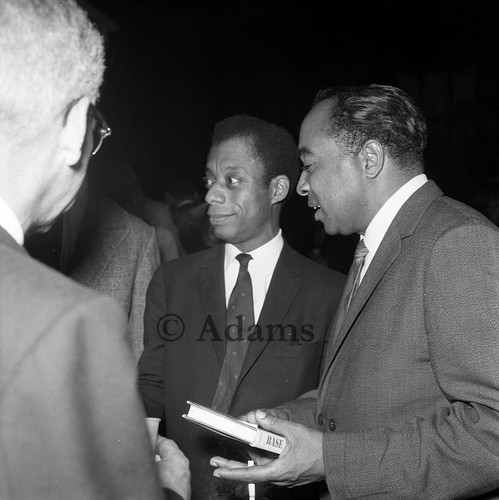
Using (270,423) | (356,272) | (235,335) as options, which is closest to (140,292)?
(235,335)

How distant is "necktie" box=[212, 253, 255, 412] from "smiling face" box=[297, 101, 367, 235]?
52cm

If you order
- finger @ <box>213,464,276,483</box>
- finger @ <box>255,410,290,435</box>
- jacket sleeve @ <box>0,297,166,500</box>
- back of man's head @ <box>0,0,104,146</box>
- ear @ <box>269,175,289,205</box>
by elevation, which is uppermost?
ear @ <box>269,175,289,205</box>

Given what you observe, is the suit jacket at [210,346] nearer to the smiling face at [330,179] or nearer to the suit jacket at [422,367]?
the smiling face at [330,179]

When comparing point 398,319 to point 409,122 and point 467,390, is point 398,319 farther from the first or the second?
point 409,122

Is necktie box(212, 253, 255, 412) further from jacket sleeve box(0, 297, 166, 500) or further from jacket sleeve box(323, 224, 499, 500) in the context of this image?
jacket sleeve box(0, 297, 166, 500)

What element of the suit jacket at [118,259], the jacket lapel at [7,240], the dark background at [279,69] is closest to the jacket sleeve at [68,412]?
the jacket lapel at [7,240]

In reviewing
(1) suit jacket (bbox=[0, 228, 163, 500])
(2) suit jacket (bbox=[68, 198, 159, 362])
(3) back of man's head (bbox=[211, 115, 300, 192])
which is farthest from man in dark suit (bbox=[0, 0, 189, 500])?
(3) back of man's head (bbox=[211, 115, 300, 192])

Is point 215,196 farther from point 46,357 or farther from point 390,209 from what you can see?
point 46,357

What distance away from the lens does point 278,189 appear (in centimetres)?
275

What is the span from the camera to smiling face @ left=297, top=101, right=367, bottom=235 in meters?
1.92

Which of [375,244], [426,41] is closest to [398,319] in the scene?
[375,244]

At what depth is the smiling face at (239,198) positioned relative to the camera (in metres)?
2.61

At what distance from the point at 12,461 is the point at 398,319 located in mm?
1074

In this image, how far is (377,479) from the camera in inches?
60.9
